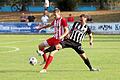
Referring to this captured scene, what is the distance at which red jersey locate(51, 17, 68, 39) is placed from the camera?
57.2 feet

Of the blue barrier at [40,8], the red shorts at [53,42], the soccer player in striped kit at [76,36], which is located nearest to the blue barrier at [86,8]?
the blue barrier at [40,8]

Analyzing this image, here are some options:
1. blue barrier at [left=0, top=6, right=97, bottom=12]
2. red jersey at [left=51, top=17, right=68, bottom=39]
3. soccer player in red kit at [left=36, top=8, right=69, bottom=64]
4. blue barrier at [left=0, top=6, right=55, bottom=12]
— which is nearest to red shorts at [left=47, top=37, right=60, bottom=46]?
soccer player in red kit at [left=36, top=8, right=69, bottom=64]

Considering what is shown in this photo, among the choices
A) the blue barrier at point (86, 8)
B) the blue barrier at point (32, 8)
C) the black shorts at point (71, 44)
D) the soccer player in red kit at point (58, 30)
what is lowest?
the blue barrier at point (32, 8)

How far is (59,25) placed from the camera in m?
17.5

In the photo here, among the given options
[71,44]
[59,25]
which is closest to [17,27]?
[59,25]

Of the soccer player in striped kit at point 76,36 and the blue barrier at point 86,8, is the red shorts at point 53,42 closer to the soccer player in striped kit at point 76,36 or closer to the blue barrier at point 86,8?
the soccer player in striped kit at point 76,36

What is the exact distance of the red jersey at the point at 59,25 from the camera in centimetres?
1744

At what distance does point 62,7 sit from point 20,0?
7.80 m

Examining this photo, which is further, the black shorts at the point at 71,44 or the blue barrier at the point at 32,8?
the blue barrier at the point at 32,8

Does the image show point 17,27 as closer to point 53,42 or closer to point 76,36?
point 53,42

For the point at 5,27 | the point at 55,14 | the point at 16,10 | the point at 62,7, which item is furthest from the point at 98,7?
the point at 55,14

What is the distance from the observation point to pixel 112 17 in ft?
220

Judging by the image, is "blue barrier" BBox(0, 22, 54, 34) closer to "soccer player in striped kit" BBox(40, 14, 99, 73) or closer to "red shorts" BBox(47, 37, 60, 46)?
"red shorts" BBox(47, 37, 60, 46)

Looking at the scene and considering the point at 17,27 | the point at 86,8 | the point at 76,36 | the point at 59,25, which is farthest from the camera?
the point at 86,8
